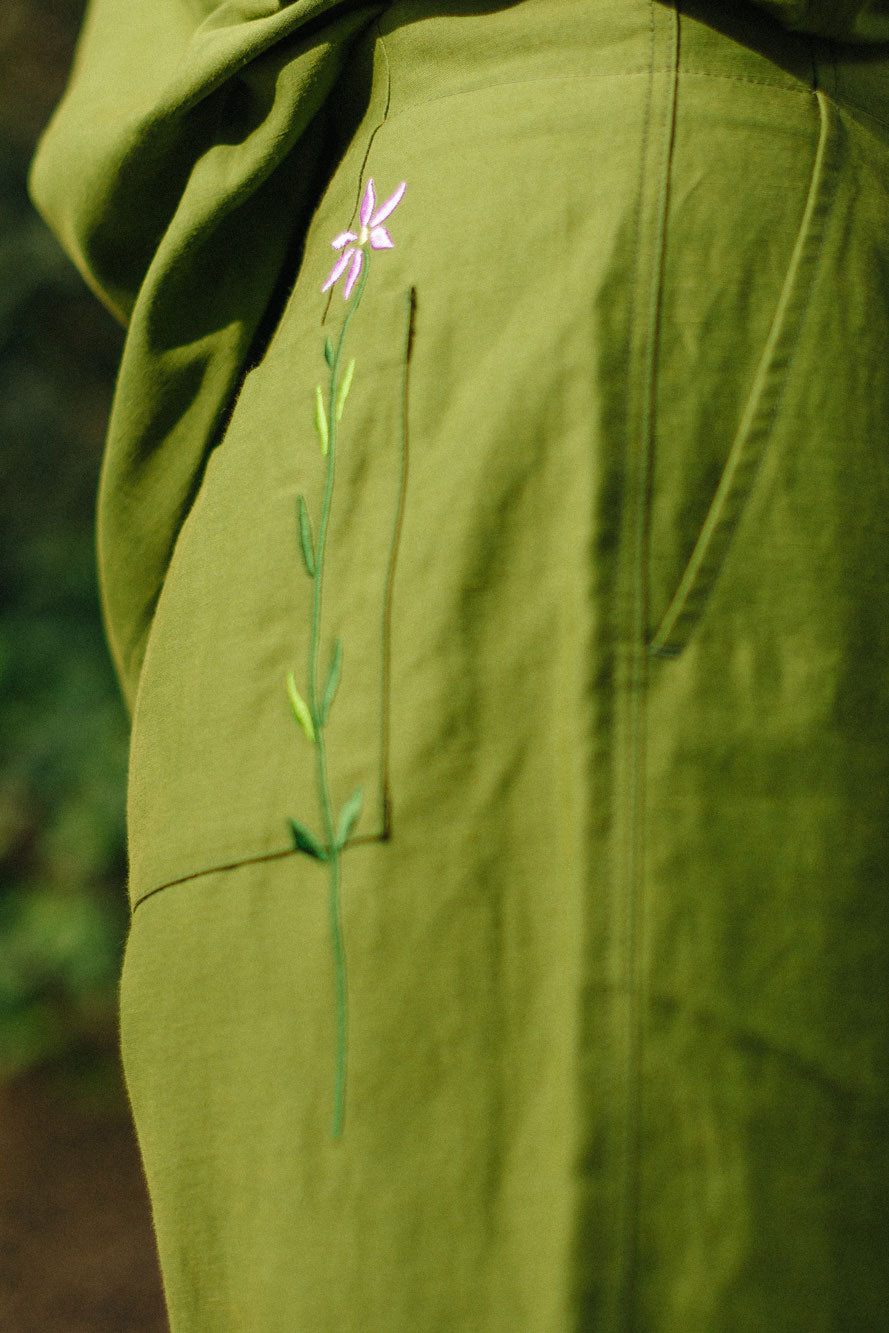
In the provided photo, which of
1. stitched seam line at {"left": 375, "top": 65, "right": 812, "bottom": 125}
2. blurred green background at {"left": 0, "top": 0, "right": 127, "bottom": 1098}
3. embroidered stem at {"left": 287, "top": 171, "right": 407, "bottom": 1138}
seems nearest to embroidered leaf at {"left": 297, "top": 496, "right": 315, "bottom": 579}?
embroidered stem at {"left": 287, "top": 171, "right": 407, "bottom": 1138}

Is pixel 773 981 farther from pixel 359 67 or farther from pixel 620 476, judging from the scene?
pixel 359 67

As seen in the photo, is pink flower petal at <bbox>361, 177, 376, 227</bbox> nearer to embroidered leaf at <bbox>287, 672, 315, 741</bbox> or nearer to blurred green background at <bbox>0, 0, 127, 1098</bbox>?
embroidered leaf at <bbox>287, 672, 315, 741</bbox>

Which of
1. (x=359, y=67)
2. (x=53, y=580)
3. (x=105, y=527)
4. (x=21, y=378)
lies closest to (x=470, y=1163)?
(x=105, y=527)

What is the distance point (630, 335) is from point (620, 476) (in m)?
0.07

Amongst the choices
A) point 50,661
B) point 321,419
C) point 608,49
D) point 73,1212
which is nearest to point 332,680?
point 321,419

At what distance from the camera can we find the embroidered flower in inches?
26.2

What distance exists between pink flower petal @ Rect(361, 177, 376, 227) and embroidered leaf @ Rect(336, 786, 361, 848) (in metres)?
0.32

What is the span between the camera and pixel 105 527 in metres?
0.82

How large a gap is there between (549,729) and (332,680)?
0.36ft

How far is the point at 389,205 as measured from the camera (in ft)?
2.19

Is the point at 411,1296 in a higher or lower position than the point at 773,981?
lower

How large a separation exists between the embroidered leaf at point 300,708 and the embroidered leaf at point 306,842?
43 millimetres

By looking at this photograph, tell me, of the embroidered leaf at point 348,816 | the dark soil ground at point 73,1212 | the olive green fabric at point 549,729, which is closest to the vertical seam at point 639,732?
the olive green fabric at point 549,729

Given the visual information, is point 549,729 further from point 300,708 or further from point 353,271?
point 353,271
